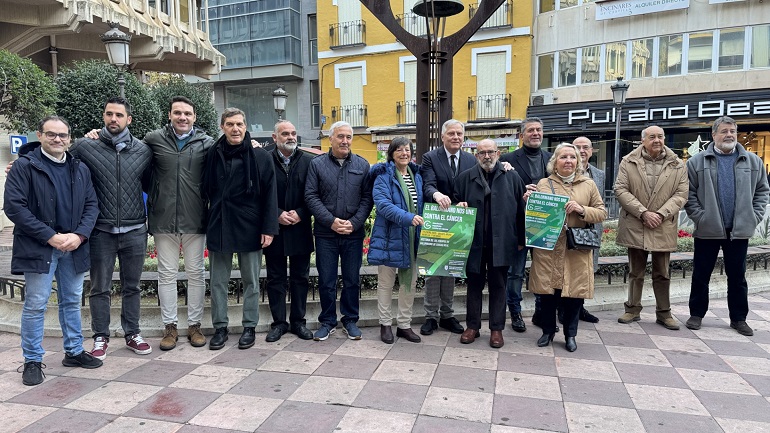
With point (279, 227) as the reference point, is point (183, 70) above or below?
above

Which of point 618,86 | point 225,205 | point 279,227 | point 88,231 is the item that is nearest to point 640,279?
point 279,227

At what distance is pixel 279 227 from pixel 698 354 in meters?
3.87

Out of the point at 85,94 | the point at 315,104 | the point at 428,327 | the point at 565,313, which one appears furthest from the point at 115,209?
the point at 315,104

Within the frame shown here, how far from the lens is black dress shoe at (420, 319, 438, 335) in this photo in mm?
4977

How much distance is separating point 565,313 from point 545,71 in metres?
18.2

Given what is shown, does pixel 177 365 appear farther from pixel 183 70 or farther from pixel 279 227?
pixel 183 70

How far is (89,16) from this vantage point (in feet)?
42.0

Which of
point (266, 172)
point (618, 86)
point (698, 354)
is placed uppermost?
point (618, 86)

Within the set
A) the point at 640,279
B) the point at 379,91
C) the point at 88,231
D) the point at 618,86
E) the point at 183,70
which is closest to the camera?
the point at 88,231

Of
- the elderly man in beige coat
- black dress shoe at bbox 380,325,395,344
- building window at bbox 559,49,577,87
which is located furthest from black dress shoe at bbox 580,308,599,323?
building window at bbox 559,49,577,87

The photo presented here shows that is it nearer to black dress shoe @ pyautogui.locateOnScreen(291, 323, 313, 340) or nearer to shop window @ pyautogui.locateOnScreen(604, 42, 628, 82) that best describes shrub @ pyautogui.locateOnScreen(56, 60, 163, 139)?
black dress shoe @ pyautogui.locateOnScreen(291, 323, 313, 340)

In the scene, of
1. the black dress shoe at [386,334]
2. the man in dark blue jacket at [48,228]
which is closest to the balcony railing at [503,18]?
the black dress shoe at [386,334]

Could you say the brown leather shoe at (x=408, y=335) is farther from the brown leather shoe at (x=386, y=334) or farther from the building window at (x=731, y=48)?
the building window at (x=731, y=48)

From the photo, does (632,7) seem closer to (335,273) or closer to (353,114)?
(353,114)
